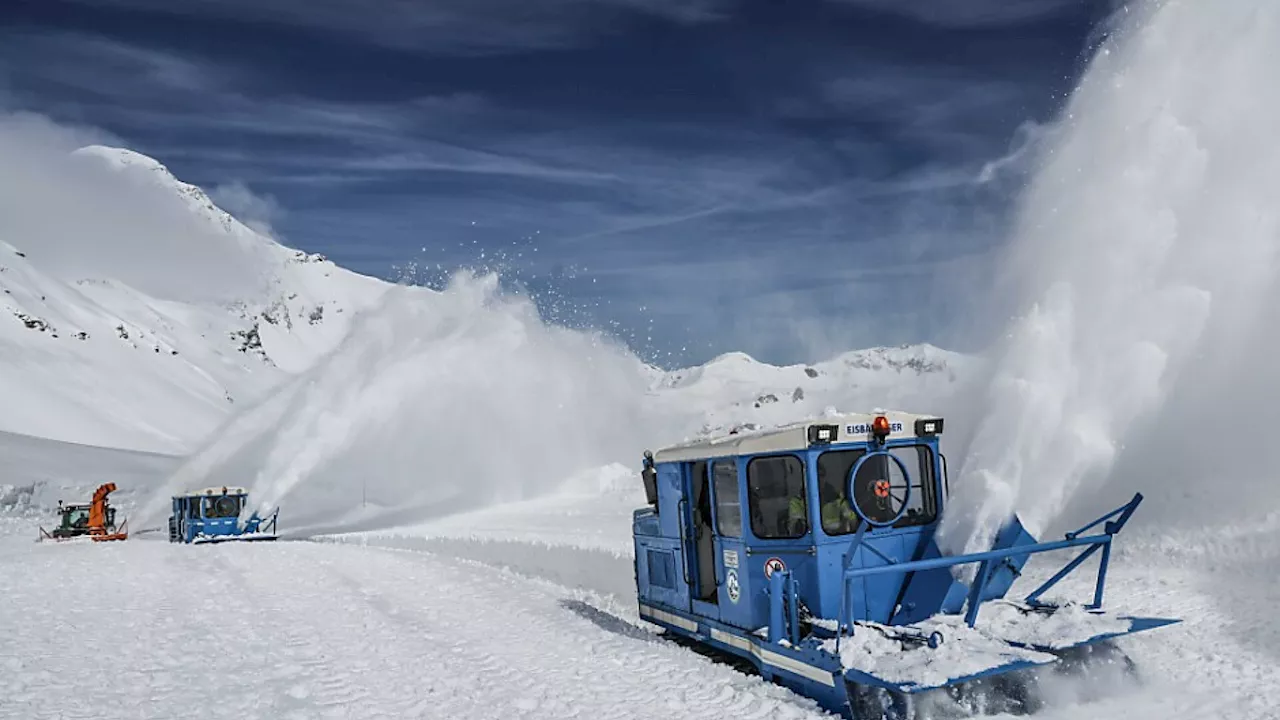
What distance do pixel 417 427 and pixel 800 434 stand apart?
44837 mm

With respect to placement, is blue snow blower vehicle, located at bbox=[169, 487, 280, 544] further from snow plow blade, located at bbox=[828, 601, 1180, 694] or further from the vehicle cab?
snow plow blade, located at bbox=[828, 601, 1180, 694]

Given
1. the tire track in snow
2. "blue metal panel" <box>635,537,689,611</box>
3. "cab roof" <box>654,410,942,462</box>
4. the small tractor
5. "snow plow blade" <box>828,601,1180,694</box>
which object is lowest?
the tire track in snow

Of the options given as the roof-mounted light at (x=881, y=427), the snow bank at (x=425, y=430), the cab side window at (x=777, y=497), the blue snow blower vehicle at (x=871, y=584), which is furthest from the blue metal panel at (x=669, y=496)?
the snow bank at (x=425, y=430)

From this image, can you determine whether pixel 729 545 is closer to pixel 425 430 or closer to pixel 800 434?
pixel 800 434

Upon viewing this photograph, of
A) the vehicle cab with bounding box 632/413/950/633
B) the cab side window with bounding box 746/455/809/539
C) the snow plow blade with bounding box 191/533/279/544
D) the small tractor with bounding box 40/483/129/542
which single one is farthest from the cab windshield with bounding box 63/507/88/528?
the cab side window with bounding box 746/455/809/539

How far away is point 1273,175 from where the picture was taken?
→ 16062 mm

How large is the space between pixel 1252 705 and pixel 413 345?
1535 inches

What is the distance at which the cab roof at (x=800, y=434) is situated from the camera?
9.56 m

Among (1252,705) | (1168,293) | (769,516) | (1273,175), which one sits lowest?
(1252,705)

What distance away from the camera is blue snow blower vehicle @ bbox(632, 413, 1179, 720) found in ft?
27.3

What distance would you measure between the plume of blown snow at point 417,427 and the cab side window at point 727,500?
28.0 metres

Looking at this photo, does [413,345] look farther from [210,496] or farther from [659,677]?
[659,677]

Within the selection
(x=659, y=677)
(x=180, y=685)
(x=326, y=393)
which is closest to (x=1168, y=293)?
(x=659, y=677)

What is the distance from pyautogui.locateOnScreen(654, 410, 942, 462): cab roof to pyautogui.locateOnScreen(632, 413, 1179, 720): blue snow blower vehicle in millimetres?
18
